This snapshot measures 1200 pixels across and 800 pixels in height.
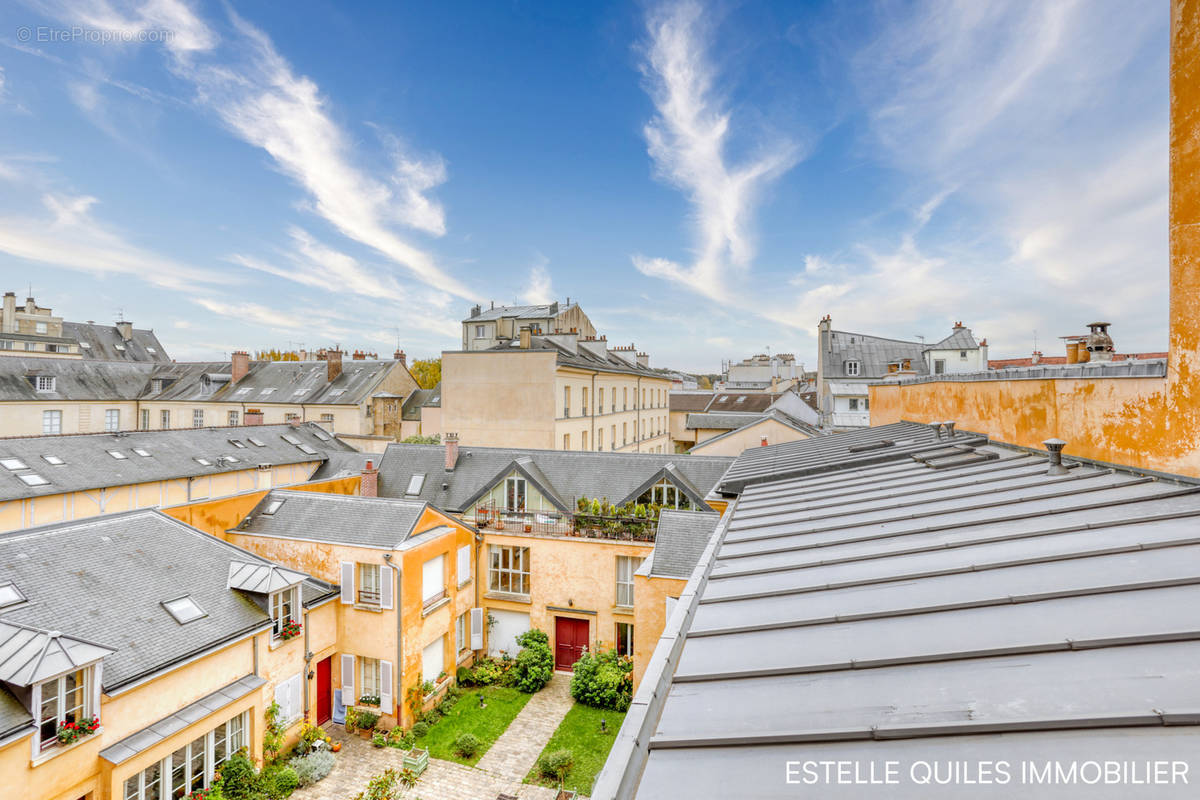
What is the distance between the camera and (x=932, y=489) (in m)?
5.98

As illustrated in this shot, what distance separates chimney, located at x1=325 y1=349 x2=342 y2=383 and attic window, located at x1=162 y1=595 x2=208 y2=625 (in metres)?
29.2

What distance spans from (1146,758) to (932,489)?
451 centimetres

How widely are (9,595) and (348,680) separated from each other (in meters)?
7.52

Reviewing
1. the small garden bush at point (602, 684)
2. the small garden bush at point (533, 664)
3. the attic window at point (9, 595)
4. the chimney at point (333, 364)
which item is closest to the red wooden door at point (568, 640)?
the small garden bush at point (533, 664)

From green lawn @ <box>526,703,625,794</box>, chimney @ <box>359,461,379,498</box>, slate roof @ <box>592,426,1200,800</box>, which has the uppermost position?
slate roof @ <box>592,426,1200,800</box>

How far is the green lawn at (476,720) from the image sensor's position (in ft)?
45.0

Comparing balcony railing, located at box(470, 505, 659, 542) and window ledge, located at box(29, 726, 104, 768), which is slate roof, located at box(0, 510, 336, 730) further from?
balcony railing, located at box(470, 505, 659, 542)

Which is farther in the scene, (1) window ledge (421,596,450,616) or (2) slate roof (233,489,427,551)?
(1) window ledge (421,596,450,616)

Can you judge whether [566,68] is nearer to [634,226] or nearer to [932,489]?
[634,226]

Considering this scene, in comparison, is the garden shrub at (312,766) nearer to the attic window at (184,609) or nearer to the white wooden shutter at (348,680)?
the white wooden shutter at (348,680)

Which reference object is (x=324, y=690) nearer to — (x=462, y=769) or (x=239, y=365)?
(x=462, y=769)

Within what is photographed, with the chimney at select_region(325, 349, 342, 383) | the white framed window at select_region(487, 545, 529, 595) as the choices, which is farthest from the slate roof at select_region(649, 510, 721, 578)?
the chimney at select_region(325, 349, 342, 383)

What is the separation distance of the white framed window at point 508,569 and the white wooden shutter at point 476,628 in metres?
0.89

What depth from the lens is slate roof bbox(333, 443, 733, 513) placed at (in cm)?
2019
